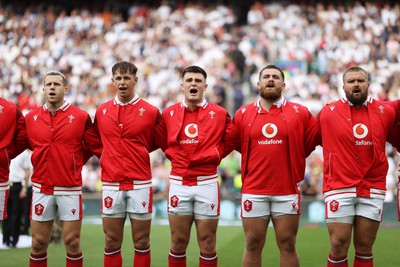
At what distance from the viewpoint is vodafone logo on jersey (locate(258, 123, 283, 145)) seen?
7504 millimetres

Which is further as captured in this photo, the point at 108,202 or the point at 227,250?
the point at 227,250

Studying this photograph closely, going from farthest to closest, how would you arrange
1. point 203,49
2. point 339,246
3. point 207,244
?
point 203,49 → point 207,244 → point 339,246

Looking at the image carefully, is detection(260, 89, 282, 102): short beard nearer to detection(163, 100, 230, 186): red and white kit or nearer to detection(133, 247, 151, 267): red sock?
detection(163, 100, 230, 186): red and white kit

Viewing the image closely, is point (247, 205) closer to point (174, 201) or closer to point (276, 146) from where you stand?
point (276, 146)

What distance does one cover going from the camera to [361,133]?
7.41 m

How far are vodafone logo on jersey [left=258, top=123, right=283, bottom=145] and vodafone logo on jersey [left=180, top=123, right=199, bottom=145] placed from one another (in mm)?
737

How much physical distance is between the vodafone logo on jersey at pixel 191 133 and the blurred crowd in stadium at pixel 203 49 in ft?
36.4

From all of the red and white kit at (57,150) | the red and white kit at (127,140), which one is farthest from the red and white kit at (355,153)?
the red and white kit at (57,150)

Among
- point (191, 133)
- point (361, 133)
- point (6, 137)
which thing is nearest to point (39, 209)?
point (6, 137)

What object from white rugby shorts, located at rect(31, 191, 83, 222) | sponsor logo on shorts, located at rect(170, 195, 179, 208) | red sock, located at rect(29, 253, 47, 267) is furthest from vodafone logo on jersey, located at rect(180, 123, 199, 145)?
red sock, located at rect(29, 253, 47, 267)

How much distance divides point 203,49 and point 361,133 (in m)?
16.9

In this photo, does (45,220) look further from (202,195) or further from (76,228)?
(202,195)

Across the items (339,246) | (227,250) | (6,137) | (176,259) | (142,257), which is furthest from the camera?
(227,250)

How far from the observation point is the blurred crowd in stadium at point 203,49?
21612 mm
